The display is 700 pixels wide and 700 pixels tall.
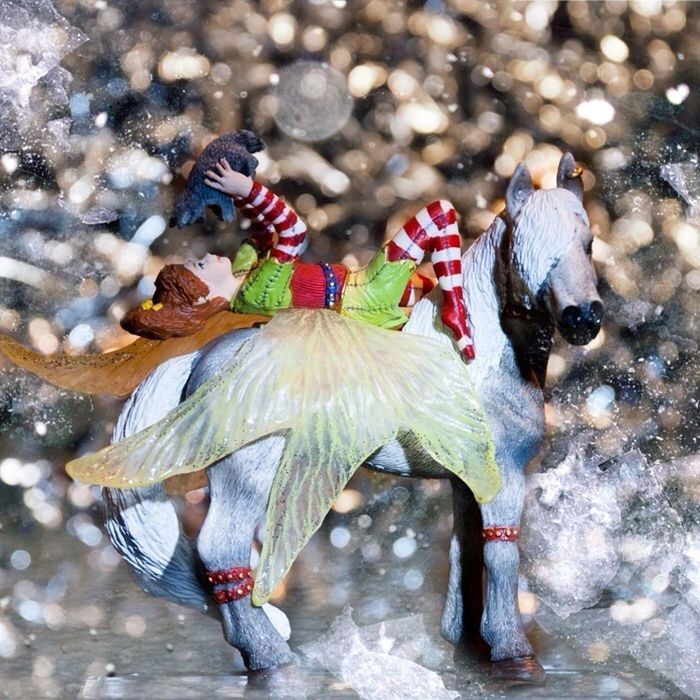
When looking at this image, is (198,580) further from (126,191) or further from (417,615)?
(126,191)

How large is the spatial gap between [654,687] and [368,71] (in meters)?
0.66

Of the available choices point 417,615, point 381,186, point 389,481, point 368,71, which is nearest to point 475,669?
point 417,615

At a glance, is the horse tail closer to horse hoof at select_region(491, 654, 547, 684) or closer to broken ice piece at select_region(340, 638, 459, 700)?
broken ice piece at select_region(340, 638, 459, 700)

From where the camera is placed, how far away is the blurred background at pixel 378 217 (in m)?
1.22

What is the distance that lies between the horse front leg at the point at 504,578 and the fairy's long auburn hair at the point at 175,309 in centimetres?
29

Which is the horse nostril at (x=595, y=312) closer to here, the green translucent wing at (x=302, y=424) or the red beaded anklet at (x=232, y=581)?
the green translucent wing at (x=302, y=424)

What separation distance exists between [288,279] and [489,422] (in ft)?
0.69

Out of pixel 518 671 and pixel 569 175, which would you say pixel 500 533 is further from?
pixel 569 175

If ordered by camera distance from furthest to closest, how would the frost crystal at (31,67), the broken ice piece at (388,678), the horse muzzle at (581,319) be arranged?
the frost crystal at (31,67) < the broken ice piece at (388,678) < the horse muzzle at (581,319)

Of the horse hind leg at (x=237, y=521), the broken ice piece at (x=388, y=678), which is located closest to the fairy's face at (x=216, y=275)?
the horse hind leg at (x=237, y=521)

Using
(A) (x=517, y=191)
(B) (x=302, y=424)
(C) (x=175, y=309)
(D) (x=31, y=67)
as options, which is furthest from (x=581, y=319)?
(D) (x=31, y=67)

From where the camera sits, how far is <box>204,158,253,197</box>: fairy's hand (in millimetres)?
1039

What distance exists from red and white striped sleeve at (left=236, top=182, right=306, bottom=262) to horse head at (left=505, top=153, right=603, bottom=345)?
7.2 inches

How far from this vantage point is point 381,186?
1283 mm
